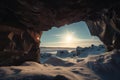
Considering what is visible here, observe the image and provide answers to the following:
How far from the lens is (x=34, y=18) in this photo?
41.8ft

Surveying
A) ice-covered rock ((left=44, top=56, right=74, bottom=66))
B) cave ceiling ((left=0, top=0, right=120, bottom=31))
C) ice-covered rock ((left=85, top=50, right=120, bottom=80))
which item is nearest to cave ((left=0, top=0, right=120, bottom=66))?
cave ceiling ((left=0, top=0, right=120, bottom=31))

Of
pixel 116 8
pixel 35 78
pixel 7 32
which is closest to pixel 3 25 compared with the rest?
pixel 7 32

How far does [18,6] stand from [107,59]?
6.04 meters

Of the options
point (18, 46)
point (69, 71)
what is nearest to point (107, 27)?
point (69, 71)

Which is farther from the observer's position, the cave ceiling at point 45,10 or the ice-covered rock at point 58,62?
the ice-covered rock at point 58,62

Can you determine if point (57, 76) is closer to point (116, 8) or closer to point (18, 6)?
point (18, 6)

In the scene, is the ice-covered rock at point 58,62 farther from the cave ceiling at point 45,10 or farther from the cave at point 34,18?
the cave ceiling at point 45,10

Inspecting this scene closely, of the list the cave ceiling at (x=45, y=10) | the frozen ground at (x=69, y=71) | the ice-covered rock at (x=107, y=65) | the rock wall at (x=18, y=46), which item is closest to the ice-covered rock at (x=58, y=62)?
the frozen ground at (x=69, y=71)

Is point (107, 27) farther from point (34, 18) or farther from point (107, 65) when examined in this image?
point (34, 18)

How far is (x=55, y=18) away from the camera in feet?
40.6

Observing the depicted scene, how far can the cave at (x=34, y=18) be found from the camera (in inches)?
437

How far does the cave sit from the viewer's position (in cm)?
1109

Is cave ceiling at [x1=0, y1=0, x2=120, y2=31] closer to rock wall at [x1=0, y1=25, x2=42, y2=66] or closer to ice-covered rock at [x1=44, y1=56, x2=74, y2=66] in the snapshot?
rock wall at [x1=0, y1=25, x2=42, y2=66]

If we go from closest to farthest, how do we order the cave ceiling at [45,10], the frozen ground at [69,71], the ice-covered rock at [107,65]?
the frozen ground at [69,71] < the cave ceiling at [45,10] < the ice-covered rock at [107,65]
